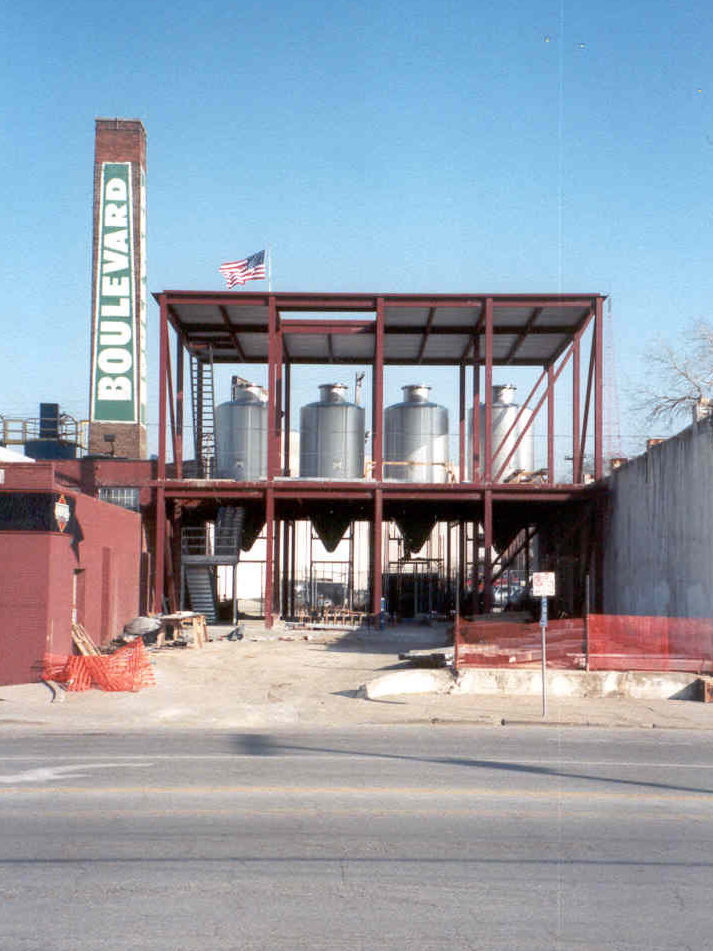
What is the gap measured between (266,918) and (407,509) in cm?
3518

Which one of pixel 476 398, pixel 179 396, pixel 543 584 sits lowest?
pixel 543 584

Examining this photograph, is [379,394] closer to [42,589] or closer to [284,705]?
[42,589]

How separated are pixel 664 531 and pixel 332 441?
16.4 meters

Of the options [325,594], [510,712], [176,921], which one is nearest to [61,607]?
[510,712]

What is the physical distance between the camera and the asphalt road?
6.53 metres

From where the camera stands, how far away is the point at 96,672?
2186cm

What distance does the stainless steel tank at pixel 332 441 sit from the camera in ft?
135

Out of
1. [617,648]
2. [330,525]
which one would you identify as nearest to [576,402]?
[330,525]

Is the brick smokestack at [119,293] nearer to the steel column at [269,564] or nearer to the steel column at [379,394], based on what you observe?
the steel column at [269,564]

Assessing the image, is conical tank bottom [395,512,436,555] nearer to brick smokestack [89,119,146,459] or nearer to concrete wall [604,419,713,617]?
concrete wall [604,419,713,617]

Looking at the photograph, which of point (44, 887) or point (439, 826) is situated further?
point (439, 826)

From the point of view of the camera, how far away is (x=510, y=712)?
18922mm

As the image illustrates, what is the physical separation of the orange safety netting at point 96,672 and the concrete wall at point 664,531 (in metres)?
13.6

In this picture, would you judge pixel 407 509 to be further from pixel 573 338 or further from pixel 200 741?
pixel 200 741
